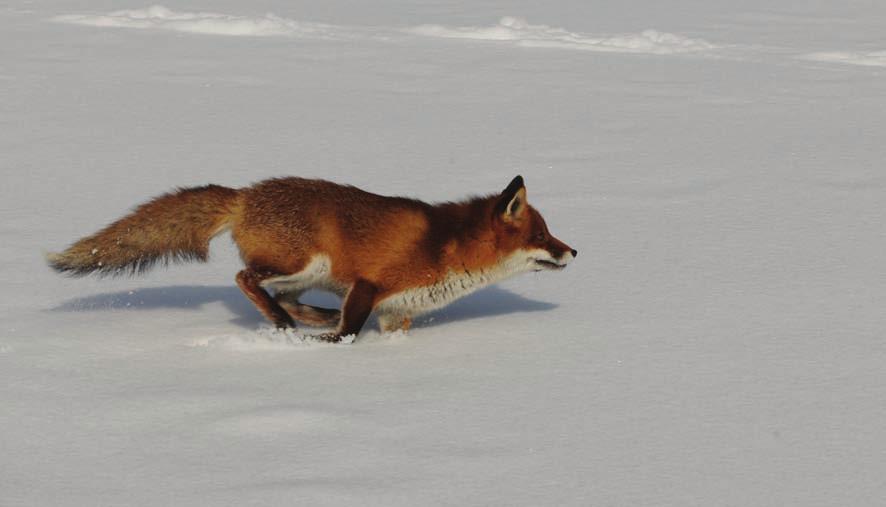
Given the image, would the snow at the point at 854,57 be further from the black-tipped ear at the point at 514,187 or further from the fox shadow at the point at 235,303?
the black-tipped ear at the point at 514,187

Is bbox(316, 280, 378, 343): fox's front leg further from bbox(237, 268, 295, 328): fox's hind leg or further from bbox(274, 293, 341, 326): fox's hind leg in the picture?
bbox(274, 293, 341, 326): fox's hind leg

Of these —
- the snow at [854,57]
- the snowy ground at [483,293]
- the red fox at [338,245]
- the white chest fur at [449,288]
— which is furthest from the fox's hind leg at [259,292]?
the snow at [854,57]

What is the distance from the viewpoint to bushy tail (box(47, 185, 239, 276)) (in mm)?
5547

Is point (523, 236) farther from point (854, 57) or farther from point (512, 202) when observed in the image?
point (854, 57)

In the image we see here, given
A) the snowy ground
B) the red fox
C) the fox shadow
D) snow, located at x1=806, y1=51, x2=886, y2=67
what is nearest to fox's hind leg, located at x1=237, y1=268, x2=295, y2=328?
the red fox

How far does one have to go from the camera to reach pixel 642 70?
1236 cm

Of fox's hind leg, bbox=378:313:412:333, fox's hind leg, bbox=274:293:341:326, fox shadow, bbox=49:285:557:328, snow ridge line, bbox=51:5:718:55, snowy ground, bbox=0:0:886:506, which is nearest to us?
snowy ground, bbox=0:0:886:506

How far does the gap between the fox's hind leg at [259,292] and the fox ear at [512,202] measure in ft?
3.66

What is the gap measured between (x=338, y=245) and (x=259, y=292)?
0.42 metres

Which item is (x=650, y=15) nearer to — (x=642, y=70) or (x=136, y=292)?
(x=642, y=70)

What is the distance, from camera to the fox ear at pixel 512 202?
5559mm

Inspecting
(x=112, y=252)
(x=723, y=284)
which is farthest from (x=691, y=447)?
(x=112, y=252)

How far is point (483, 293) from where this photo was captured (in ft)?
21.3

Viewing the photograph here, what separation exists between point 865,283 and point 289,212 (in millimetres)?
2962
